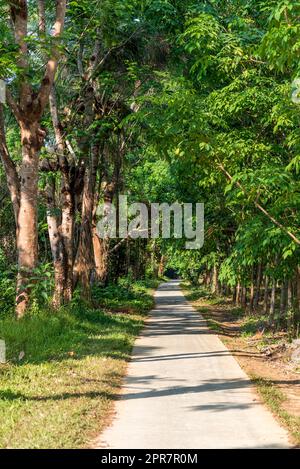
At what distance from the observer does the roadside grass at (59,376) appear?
693cm

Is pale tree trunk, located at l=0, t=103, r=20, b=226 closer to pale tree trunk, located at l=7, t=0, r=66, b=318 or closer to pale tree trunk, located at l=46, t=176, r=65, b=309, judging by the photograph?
pale tree trunk, located at l=7, t=0, r=66, b=318

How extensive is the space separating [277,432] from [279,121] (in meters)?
5.93

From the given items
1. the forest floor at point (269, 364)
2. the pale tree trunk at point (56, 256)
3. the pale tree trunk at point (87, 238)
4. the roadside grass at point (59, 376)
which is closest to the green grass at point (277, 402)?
the forest floor at point (269, 364)

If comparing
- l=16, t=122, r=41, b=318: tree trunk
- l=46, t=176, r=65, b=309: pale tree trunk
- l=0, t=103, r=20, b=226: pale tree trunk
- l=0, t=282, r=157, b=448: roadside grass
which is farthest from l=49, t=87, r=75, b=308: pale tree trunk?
l=16, t=122, r=41, b=318: tree trunk

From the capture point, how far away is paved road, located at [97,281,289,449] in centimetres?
672

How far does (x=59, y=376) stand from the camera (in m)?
10.1

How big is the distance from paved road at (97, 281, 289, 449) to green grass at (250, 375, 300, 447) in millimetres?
128

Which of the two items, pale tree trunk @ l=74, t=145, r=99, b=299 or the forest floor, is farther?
pale tree trunk @ l=74, t=145, r=99, b=299

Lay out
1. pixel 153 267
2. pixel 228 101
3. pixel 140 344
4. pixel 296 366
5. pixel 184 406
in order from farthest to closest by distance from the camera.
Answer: pixel 153 267 → pixel 140 344 → pixel 228 101 → pixel 296 366 → pixel 184 406

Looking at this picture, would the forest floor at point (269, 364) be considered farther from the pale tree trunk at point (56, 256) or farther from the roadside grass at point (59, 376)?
the pale tree trunk at point (56, 256)

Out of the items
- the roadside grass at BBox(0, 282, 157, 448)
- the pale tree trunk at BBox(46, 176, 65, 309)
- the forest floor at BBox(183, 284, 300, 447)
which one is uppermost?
the pale tree trunk at BBox(46, 176, 65, 309)
